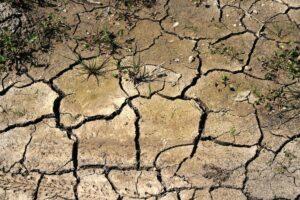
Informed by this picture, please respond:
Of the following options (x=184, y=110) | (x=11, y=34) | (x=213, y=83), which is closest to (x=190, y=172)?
(x=184, y=110)

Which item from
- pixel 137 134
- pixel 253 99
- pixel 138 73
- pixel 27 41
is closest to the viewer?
pixel 137 134

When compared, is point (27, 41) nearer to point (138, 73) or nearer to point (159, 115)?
point (138, 73)

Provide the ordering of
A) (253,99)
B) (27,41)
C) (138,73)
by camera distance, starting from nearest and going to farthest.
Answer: (253,99)
(138,73)
(27,41)

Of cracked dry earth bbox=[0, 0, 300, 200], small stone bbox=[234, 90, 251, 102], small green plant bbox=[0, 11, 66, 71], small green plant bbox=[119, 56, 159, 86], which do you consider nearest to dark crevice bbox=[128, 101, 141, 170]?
cracked dry earth bbox=[0, 0, 300, 200]

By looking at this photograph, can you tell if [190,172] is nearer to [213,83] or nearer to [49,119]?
[213,83]

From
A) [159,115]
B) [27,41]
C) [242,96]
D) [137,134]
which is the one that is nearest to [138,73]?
[159,115]

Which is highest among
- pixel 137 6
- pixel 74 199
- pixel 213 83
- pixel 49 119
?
pixel 137 6

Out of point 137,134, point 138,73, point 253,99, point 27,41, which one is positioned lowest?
point 137,134
